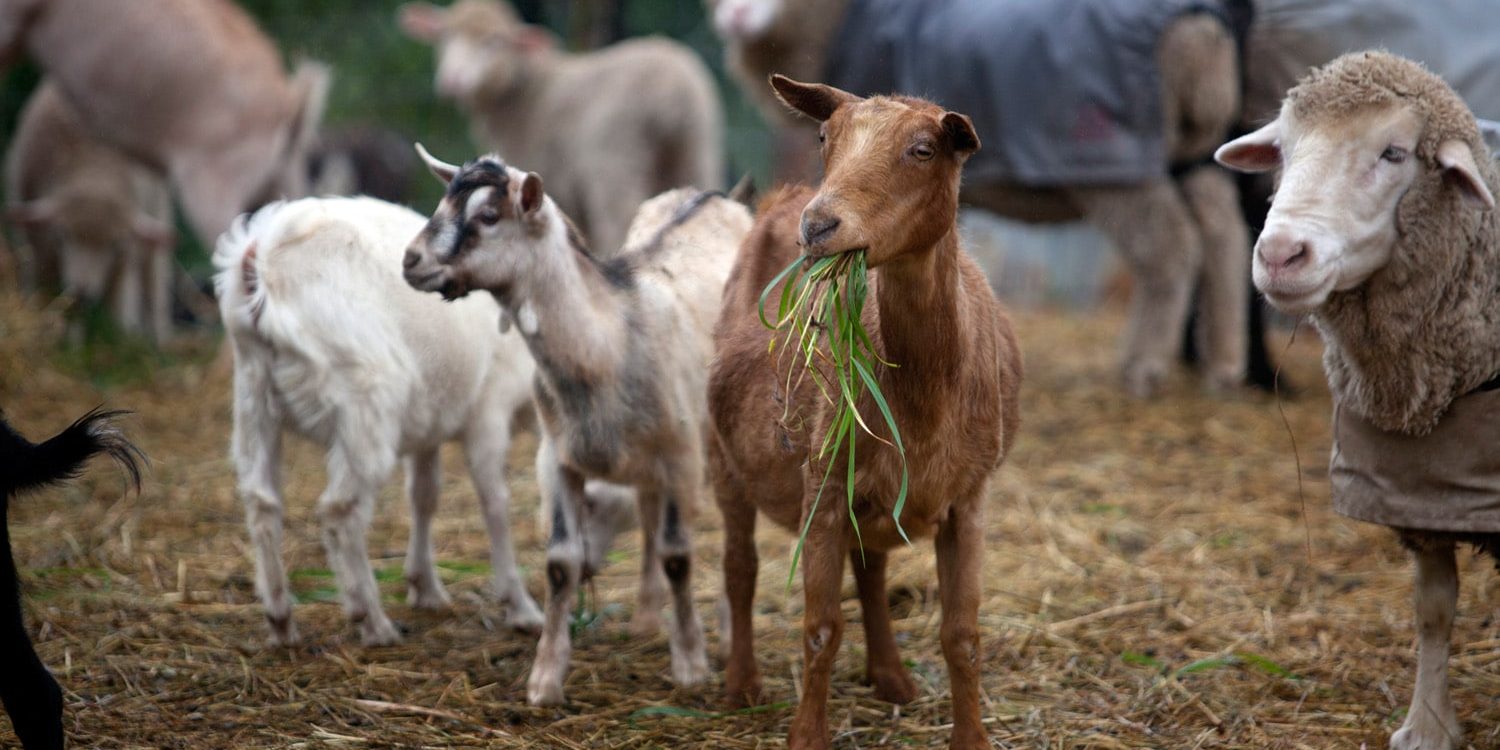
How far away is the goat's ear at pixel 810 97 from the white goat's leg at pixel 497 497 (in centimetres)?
198

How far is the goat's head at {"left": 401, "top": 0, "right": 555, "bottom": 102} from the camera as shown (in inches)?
401

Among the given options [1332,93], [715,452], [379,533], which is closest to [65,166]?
[379,533]

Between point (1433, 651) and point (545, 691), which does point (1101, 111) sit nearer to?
point (1433, 651)

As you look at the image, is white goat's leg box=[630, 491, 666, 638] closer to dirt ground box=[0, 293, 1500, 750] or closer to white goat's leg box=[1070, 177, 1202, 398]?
dirt ground box=[0, 293, 1500, 750]

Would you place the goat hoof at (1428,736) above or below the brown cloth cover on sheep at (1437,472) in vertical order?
below

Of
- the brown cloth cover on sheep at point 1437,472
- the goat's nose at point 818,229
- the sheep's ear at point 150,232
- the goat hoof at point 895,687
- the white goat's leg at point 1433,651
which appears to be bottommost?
the sheep's ear at point 150,232

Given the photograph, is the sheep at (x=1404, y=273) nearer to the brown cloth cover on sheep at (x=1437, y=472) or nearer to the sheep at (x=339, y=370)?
the brown cloth cover on sheep at (x=1437, y=472)

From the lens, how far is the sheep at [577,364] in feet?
13.0

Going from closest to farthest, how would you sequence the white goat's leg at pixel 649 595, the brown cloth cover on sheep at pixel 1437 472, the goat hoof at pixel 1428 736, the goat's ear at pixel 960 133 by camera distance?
the goat's ear at pixel 960 133
the brown cloth cover on sheep at pixel 1437 472
the goat hoof at pixel 1428 736
the white goat's leg at pixel 649 595

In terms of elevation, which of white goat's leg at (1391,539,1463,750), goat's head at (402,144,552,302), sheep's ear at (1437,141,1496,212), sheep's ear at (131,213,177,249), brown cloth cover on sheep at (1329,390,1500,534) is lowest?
sheep's ear at (131,213,177,249)

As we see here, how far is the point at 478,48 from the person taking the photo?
402 inches

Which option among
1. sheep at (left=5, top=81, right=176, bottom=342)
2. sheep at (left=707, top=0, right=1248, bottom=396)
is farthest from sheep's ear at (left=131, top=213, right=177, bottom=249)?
sheep at (left=707, top=0, right=1248, bottom=396)

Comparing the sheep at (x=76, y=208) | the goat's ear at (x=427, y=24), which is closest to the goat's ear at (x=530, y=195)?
the sheep at (x=76, y=208)

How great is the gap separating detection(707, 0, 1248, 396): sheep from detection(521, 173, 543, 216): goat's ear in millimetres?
3871
